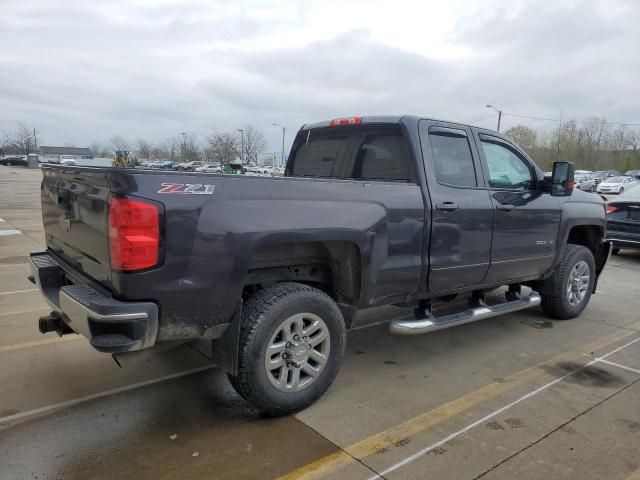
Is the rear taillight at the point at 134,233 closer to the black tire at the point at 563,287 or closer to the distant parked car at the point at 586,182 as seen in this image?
the black tire at the point at 563,287

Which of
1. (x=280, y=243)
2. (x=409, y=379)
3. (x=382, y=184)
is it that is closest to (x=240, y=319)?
(x=280, y=243)

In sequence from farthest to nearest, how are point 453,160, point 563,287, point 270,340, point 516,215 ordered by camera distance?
point 563,287, point 516,215, point 453,160, point 270,340

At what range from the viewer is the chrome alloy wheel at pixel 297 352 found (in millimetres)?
3193

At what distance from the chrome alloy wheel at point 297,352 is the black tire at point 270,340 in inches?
1.0

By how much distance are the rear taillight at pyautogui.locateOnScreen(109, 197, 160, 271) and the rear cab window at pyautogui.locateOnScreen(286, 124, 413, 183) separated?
2092mm

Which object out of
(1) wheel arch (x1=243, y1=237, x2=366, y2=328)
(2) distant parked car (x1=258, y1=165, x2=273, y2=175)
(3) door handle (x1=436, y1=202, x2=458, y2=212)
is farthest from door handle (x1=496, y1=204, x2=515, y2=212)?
(2) distant parked car (x1=258, y1=165, x2=273, y2=175)

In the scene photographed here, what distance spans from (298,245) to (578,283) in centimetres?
400

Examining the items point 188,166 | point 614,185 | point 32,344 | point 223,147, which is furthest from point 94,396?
point 223,147

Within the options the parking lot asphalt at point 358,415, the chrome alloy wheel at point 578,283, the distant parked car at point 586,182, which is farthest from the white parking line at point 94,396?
the distant parked car at point 586,182

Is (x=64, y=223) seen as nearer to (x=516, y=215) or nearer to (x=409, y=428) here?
(x=409, y=428)

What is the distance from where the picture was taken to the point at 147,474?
267cm

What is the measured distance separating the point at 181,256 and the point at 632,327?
5.11 m

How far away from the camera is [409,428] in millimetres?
3199

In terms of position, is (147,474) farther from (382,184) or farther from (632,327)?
(632,327)
